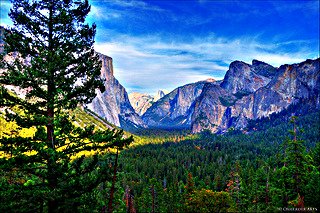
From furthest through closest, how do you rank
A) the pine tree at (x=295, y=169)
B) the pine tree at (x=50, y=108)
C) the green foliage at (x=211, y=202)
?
the green foliage at (x=211, y=202)
the pine tree at (x=295, y=169)
the pine tree at (x=50, y=108)

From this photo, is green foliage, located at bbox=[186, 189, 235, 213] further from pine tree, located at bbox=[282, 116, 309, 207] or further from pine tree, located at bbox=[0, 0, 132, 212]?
pine tree, located at bbox=[0, 0, 132, 212]

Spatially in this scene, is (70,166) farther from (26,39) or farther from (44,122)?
(26,39)

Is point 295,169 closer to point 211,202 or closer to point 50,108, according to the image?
point 211,202

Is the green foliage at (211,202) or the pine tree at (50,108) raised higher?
the pine tree at (50,108)

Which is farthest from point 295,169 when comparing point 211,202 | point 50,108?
point 50,108

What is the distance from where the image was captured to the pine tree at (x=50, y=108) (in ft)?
39.3

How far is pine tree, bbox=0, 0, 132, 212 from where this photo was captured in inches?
472

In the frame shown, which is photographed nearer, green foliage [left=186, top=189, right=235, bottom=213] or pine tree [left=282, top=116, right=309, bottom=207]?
pine tree [left=282, top=116, right=309, bottom=207]

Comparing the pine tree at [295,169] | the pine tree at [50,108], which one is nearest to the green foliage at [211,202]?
the pine tree at [295,169]

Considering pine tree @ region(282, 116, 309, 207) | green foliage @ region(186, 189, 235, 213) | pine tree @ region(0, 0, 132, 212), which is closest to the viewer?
pine tree @ region(0, 0, 132, 212)

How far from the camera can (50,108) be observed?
1301cm

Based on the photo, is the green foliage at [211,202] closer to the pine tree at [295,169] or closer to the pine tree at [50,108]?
the pine tree at [295,169]

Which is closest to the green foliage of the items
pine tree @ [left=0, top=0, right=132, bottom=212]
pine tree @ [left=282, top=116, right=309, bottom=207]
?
pine tree @ [left=282, top=116, right=309, bottom=207]

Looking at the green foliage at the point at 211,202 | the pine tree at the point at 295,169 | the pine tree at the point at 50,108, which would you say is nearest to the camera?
the pine tree at the point at 50,108
